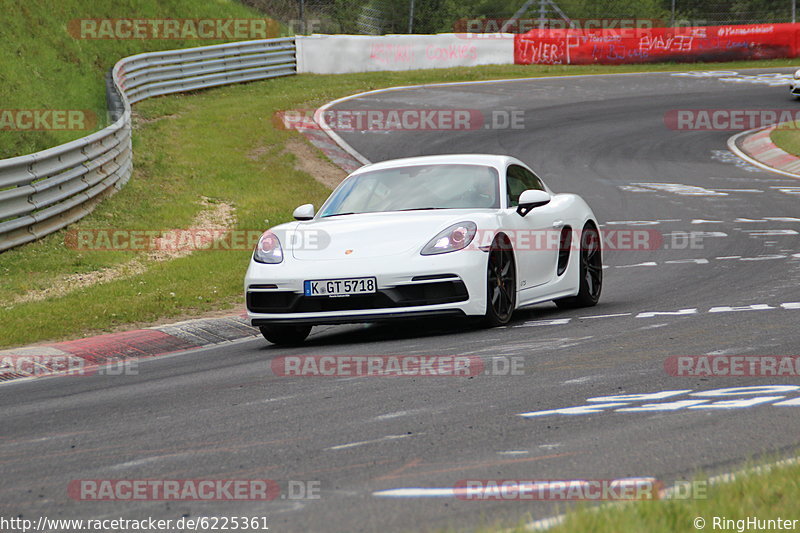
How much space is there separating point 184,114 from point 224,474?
22.4m

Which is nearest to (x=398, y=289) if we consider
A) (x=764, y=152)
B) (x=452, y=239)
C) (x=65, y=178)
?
(x=452, y=239)

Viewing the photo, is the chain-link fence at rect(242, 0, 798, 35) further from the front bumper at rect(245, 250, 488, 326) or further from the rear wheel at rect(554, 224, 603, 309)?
the front bumper at rect(245, 250, 488, 326)

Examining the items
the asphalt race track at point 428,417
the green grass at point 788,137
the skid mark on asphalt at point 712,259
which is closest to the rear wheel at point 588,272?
the asphalt race track at point 428,417

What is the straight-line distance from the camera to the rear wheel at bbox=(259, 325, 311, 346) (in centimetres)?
880

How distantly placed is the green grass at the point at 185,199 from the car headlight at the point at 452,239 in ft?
10.4

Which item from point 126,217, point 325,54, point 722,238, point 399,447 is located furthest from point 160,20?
point 399,447

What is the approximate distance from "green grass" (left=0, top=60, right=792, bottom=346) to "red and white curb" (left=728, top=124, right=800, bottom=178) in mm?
9135

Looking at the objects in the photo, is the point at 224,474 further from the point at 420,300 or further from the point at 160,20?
the point at 160,20

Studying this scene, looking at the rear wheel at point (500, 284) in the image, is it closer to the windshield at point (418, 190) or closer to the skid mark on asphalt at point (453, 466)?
the windshield at point (418, 190)

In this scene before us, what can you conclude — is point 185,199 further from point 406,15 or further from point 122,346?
point 406,15

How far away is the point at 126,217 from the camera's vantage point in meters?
15.6

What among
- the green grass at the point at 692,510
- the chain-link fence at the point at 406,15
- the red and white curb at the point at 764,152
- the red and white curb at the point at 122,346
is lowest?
the red and white curb at the point at 764,152

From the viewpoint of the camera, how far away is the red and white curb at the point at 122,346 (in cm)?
834

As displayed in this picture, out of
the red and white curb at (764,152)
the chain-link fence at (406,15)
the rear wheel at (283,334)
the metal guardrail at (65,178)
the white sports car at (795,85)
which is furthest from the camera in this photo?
the chain-link fence at (406,15)
